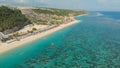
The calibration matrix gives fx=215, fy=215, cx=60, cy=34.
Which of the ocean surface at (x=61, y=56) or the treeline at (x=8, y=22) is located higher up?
the treeline at (x=8, y=22)

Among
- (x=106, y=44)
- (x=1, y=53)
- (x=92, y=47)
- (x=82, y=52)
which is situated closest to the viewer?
(x=1, y=53)

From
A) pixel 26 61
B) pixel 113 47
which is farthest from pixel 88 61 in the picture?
pixel 113 47

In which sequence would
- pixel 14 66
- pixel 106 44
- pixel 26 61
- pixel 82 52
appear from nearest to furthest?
pixel 14 66
pixel 26 61
pixel 82 52
pixel 106 44

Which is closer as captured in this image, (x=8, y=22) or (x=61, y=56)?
(x=61, y=56)

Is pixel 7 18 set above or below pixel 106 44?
above

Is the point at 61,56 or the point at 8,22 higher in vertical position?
the point at 8,22

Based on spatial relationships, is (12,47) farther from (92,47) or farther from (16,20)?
(16,20)

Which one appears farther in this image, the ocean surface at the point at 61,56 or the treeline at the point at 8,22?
the treeline at the point at 8,22

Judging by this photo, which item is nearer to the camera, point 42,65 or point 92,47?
point 42,65

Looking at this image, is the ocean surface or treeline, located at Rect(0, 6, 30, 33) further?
treeline, located at Rect(0, 6, 30, 33)

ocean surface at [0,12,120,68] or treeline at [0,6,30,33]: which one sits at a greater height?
treeline at [0,6,30,33]
